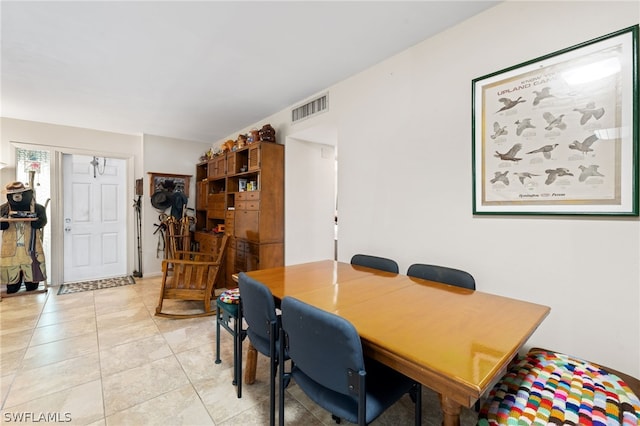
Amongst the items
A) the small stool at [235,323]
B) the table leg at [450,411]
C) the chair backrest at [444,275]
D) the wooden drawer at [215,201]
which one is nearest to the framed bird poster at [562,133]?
the chair backrest at [444,275]

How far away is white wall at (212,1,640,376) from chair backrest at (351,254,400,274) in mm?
218

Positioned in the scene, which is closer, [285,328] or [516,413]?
[516,413]

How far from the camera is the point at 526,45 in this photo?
171 cm

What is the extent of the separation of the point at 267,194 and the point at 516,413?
3.13 m

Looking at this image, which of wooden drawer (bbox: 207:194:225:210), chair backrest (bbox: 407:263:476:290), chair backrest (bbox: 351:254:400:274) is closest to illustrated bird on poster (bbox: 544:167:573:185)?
chair backrest (bbox: 407:263:476:290)

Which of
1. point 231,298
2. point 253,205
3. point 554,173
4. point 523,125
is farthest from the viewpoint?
point 253,205

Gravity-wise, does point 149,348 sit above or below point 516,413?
below

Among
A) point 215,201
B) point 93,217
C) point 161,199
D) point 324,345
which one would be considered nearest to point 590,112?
point 324,345

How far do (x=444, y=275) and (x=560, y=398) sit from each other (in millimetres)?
839

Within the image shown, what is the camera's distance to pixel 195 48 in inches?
90.7

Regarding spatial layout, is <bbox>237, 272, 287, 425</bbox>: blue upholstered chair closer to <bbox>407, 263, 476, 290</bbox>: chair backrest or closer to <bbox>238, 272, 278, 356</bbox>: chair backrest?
<bbox>238, 272, 278, 356</bbox>: chair backrest

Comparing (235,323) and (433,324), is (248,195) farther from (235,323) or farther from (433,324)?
(433,324)

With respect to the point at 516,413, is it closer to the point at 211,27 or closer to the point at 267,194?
the point at 211,27

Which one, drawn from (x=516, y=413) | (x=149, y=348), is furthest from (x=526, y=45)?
(x=149, y=348)
